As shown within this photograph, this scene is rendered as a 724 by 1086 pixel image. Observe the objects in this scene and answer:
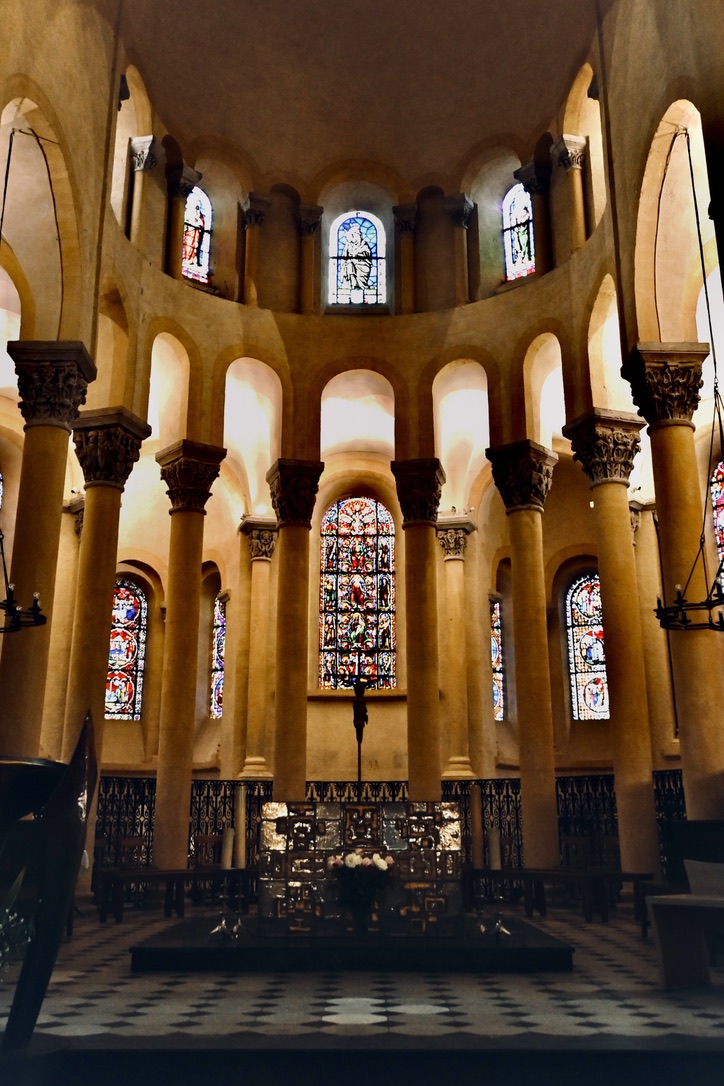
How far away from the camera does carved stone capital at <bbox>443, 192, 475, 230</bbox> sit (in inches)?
749

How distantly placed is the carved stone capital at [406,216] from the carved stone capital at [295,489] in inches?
200

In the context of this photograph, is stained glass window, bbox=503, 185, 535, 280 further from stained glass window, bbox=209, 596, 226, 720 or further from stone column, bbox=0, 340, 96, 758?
stained glass window, bbox=209, 596, 226, 720

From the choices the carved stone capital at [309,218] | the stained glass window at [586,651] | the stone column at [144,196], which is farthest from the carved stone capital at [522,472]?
the stone column at [144,196]

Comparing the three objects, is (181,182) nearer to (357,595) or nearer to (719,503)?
(357,595)

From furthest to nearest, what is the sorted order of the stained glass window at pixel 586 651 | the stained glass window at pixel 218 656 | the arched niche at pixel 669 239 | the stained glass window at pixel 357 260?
the stained glass window at pixel 218 656, the stained glass window at pixel 586 651, the stained glass window at pixel 357 260, the arched niche at pixel 669 239

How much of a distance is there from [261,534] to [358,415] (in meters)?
3.30

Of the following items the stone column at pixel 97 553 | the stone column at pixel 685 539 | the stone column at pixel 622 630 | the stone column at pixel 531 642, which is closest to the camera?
the stone column at pixel 685 539

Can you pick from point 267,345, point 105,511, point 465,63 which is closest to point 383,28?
point 465,63

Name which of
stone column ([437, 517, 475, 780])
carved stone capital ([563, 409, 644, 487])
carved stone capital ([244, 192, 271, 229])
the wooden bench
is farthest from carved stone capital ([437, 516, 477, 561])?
the wooden bench

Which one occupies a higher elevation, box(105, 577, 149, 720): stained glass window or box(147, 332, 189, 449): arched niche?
box(147, 332, 189, 449): arched niche

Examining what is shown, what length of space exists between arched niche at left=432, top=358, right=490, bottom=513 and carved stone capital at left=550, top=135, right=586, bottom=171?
3.68m

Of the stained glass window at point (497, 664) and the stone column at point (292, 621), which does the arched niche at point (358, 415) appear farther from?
the stained glass window at point (497, 664)

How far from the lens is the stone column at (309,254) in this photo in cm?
1898

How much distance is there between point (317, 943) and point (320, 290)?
12.7 metres
